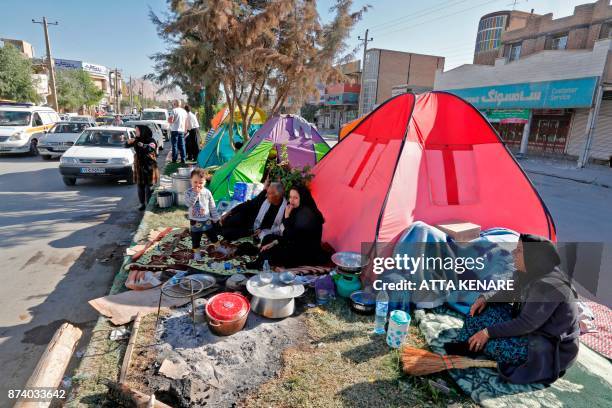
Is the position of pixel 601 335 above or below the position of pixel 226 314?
below

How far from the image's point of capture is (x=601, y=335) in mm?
3678

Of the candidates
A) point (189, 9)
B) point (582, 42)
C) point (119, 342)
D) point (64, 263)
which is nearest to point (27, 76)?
point (189, 9)

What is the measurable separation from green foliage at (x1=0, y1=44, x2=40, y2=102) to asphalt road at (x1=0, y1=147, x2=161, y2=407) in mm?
23475

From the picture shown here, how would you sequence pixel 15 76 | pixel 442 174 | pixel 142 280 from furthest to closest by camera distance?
pixel 15 76 → pixel 442 174 → pixel 142 280

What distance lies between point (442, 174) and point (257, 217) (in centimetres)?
290

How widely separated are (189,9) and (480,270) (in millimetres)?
7993

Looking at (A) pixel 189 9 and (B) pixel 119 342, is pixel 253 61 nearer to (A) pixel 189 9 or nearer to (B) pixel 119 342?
(A) pixel 189 9

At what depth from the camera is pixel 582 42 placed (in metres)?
21.5

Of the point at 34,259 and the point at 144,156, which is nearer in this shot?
the point at 34,259

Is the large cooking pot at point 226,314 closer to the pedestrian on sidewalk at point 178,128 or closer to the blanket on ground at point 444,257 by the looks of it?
the blanket on ground at point 444,257

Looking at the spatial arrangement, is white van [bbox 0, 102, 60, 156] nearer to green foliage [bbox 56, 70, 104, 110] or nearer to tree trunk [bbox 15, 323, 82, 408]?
tree trunk [bbox 15, 323, 82, 408]

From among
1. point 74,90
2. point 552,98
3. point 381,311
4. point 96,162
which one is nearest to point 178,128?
point 96,162

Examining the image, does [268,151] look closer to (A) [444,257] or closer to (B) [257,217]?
(B) [257,217]

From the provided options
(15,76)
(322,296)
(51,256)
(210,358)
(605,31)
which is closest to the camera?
(210,358)
